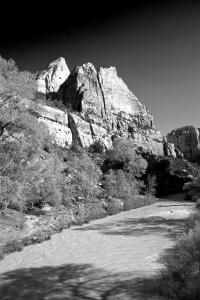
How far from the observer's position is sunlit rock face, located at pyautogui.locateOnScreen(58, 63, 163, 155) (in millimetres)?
120625

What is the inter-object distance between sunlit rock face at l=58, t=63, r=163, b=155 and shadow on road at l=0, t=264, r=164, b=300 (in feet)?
318

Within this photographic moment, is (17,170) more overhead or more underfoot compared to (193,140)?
more underfoot

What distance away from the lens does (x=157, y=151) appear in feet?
400

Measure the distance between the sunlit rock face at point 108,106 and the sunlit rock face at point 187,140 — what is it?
15.8 meters

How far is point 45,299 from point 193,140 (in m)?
144

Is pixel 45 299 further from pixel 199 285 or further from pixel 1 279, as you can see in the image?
pixel 199 285

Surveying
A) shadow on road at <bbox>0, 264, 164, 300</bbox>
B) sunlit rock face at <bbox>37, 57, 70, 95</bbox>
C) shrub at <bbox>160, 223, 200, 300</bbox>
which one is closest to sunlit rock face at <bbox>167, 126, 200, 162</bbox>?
sunlit rock face at <bbox>37, 57, 70, 95</bbox>

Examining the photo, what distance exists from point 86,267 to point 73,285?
6.25ft

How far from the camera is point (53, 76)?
163 metres

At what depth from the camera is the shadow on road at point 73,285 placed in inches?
303

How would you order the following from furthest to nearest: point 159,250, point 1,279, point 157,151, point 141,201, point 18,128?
1. point 157,151
2. point 141,201
3. point 18,128
4. point 159,250
5. point 1,279

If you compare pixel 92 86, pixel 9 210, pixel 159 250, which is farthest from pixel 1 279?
pixel 92 86

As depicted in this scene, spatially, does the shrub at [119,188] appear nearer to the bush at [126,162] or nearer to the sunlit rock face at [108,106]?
the bush at [126,162]


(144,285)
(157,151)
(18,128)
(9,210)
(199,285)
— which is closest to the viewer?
(199,285)
